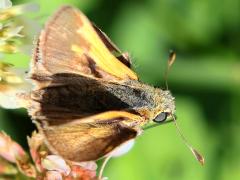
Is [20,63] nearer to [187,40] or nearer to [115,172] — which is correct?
[115,172]

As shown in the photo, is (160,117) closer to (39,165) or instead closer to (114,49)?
(114,49)

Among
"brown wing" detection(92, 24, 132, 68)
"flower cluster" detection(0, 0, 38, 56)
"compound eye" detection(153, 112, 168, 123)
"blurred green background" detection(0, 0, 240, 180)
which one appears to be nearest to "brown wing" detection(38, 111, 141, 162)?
"compound eye" detection(153, 112, 168, 123)

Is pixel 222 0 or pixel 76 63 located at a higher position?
pixel 76 63

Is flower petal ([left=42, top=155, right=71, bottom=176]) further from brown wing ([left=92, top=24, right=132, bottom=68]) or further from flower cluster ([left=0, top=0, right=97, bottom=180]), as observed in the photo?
brown wing ([left=92, top=24, right=132, bottom=68])

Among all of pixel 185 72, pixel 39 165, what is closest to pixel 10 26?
pixel 39 165

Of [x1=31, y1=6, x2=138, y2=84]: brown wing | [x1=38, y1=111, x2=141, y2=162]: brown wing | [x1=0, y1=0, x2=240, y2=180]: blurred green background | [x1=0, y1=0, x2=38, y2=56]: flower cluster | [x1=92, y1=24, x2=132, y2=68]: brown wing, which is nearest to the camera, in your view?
[x1=38, y1=111, x2=141, y2=162]: brown wing

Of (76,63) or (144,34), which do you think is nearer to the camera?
(76,63)

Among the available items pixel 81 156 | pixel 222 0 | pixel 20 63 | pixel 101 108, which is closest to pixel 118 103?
pixel 101 108

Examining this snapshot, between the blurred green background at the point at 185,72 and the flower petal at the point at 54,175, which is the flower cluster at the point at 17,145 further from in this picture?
the blurred green background at the point at 185,72
